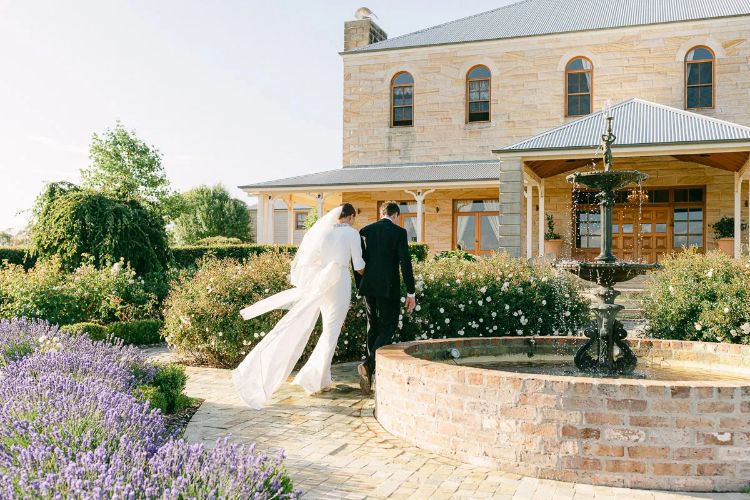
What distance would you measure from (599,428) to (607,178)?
2.57 meters

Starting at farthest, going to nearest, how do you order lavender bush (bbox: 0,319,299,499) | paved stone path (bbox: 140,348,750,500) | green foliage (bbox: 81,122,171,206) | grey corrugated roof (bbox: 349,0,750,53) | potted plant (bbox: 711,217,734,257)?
green foliage (bbox: 81,122,171,206)
grey corrugated roof (bbox: 349,0,750,53)
potted plant (bbox: 711,217,734,257)
paved stone path (bbox: 140,348,750,500)
lavender bush (bbox: 0,319,299,499)

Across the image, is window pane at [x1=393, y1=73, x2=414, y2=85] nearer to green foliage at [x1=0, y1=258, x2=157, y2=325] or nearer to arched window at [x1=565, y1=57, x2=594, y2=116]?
arched window at [x1=565, y1=57, x2=594, y2=116]

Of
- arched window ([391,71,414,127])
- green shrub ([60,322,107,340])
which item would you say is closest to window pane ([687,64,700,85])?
arched window ([391,71,414,127])

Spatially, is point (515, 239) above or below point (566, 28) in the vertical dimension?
below

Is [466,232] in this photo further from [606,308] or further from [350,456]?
[350,456]

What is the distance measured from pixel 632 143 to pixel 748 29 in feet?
25.9

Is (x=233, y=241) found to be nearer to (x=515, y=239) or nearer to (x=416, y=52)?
(x=416, y=52)

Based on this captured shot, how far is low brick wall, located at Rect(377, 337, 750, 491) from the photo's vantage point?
400 cm

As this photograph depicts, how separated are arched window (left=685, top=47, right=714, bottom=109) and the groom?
18.1 m

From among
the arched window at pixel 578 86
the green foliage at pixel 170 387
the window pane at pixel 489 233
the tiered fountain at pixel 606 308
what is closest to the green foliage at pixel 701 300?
the tiered fountain at pixel 606 308

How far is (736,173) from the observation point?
59.5ft

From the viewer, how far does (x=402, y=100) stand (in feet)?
80.2

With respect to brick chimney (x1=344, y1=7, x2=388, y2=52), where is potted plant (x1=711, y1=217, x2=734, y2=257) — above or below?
below

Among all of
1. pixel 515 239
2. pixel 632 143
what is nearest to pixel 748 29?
pixel 632 143
